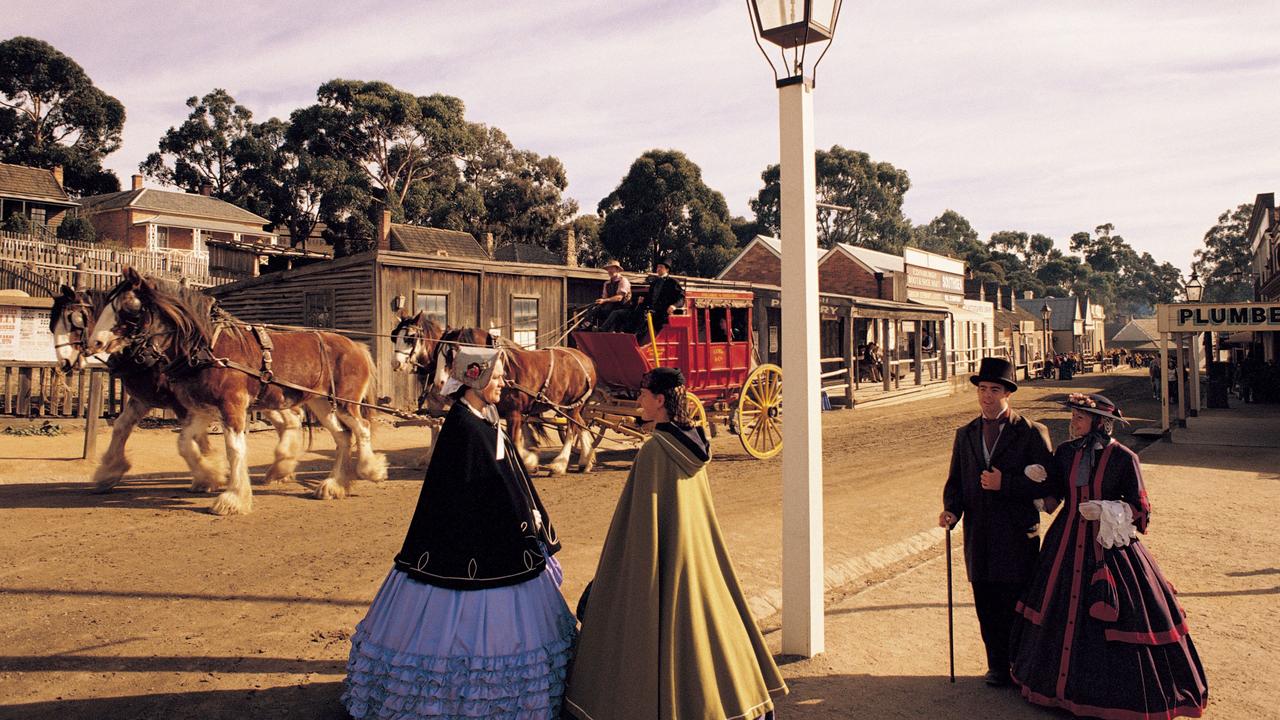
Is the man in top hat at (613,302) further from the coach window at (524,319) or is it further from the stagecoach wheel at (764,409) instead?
the coach window at (524,319)

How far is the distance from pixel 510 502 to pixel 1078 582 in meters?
2.88

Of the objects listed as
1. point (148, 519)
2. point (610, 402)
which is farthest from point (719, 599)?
point (610, 402)

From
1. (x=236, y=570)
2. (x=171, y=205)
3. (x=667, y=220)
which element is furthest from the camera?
(x=667, y=220)

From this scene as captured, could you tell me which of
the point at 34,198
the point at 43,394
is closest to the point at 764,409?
the point at 43,394

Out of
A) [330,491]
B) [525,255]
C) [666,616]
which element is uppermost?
[525,255]

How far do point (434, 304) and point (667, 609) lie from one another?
14298 mm

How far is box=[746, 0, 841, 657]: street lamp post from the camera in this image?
4.60 metres

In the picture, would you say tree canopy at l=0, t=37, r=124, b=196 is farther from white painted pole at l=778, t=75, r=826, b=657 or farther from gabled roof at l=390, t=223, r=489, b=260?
white painted pole at l=778, t=75, r=826, b=657

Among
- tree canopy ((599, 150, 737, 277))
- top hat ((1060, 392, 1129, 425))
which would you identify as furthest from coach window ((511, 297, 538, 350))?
tree canopy ((599, 150, 737, 277))

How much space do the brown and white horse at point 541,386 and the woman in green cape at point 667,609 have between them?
20.8ft

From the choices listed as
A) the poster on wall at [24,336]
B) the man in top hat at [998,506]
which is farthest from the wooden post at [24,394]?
the man in top hat at [998,506]

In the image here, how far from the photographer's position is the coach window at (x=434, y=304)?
16.5 meters

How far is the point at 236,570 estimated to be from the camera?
6.17 meters

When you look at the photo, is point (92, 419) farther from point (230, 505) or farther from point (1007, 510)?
point (1007, 510)
